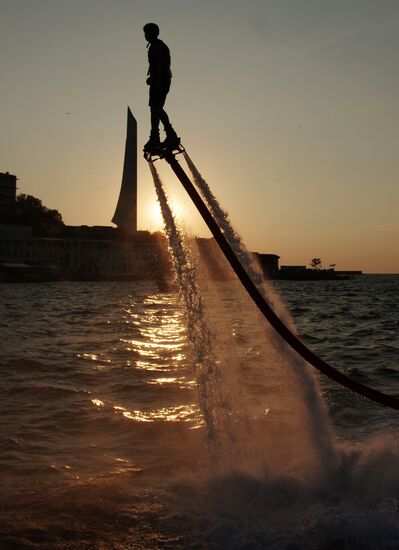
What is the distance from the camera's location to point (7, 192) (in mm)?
150000

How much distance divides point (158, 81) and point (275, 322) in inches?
108

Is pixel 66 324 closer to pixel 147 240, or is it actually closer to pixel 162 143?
pixel 162 143

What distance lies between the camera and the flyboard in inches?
220

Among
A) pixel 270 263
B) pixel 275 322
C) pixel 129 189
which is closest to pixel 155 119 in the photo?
pixel 275 322

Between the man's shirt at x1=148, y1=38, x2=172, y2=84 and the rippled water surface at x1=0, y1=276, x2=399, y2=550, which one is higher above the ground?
the man's shirt at x1=148, y1=38, x2=172, y2=84

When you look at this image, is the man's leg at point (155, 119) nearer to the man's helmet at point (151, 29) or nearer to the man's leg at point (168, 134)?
the man's leg at point (168, 134)

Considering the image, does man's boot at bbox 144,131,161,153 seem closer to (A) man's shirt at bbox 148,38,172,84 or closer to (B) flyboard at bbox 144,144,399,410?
(B) flyboard at bbox 144,144,399,410

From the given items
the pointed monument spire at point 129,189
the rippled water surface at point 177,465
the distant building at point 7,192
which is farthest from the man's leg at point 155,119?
the distant building at point 7,192

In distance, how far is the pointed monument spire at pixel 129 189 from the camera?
123 meters

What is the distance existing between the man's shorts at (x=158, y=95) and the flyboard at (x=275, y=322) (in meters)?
0.50

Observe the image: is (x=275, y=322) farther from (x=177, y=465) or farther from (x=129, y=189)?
(x=129, y=189)

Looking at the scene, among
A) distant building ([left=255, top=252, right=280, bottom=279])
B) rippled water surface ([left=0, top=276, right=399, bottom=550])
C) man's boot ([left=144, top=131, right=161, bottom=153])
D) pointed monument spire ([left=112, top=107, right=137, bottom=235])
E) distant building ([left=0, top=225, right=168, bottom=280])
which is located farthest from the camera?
distant building ([left=255, top=252, right=280, bottom=279])

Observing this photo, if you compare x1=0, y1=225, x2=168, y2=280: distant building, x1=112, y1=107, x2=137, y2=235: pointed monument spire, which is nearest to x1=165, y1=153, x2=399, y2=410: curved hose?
x1=0, y1=225, x2=168, y2=280: distant building

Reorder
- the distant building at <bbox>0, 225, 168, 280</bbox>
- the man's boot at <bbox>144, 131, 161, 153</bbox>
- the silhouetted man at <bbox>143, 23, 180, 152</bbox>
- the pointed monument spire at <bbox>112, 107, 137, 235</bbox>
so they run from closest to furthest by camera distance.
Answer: the silhouetted man at <bbox>143, 23, 180, 152</bbox> < the man's boot at <bbox>144, 131, 161, 153</bbox> < the pointed monument spire at <bbox>112, 107, 137, 235</bbox> < the distant building at <bbox>0, 225, 168, 280</bbox>
